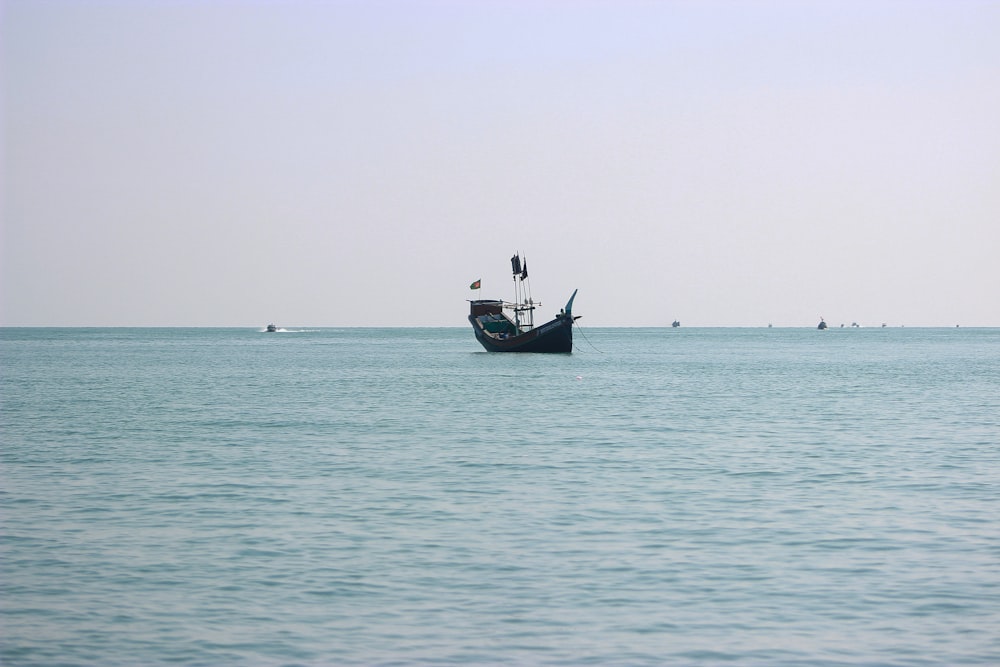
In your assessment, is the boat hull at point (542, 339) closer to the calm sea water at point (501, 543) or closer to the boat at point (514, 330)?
the boat at point (514, 330)

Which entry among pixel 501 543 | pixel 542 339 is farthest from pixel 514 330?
pixel 501 543

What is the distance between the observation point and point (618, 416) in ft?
151

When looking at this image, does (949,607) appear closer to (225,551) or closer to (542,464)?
(225,551)

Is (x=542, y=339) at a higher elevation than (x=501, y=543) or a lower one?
higher

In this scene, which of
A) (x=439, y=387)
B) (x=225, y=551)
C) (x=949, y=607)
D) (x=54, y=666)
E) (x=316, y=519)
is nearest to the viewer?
(x=54, y=666)

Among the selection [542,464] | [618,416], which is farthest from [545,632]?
[618,416]

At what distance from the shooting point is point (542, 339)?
373ft

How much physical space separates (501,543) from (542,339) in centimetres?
9465

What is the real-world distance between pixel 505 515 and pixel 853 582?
7.23 meters

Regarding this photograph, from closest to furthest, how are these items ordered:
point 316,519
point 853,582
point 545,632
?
1. point 545,632
2. point 853,582
3. point 316,519

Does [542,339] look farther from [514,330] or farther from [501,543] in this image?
[501,543]

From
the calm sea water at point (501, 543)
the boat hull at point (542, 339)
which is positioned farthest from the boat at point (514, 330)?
the calm sea water at point (501, 543)

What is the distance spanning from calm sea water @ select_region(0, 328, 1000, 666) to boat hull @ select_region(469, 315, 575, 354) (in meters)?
68.5

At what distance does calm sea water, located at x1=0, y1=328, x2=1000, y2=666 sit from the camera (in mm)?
13875
